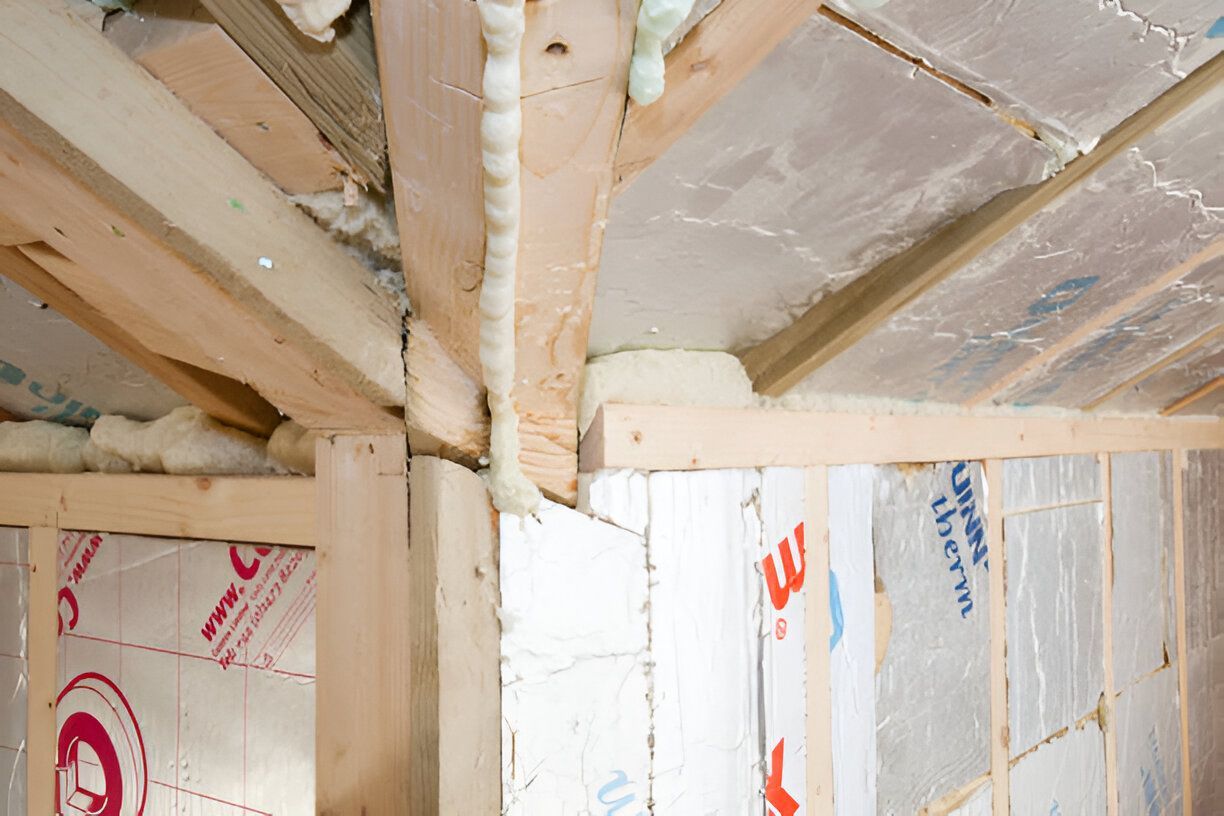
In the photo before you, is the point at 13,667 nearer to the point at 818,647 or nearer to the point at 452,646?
the point at 452,646

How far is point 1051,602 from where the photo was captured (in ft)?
6.76

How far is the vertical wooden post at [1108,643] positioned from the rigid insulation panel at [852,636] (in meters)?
1.23

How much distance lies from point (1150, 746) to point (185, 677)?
2.73m

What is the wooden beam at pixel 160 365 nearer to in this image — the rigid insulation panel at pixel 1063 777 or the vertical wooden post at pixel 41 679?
the vertical wooden post at pixel 41 679

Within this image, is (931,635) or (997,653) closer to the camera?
(931,635)

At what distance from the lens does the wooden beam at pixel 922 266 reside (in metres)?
1.01

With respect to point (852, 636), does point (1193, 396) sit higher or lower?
higher

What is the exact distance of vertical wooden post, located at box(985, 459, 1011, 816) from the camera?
5.90 feet

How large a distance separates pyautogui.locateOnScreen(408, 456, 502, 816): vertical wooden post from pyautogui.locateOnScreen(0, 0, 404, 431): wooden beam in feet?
0.32

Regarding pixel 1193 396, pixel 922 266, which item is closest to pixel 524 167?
pixel 922 266

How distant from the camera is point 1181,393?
267 cm

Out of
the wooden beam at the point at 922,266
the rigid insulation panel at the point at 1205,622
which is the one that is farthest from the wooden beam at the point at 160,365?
the rigid insulation panel at the point at 1205,622

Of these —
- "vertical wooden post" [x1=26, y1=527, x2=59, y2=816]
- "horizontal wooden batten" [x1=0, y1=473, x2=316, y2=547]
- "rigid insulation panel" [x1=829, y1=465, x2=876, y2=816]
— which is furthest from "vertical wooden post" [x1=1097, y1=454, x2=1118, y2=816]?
"vertical wooden post" [x1=26, y1=527, x2=59, y2=816]

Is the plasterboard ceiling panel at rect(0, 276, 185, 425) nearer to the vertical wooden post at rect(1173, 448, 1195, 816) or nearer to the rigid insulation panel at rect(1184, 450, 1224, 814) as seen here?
the vertical wooden post at rect(1173, 448, 1195, 816)
